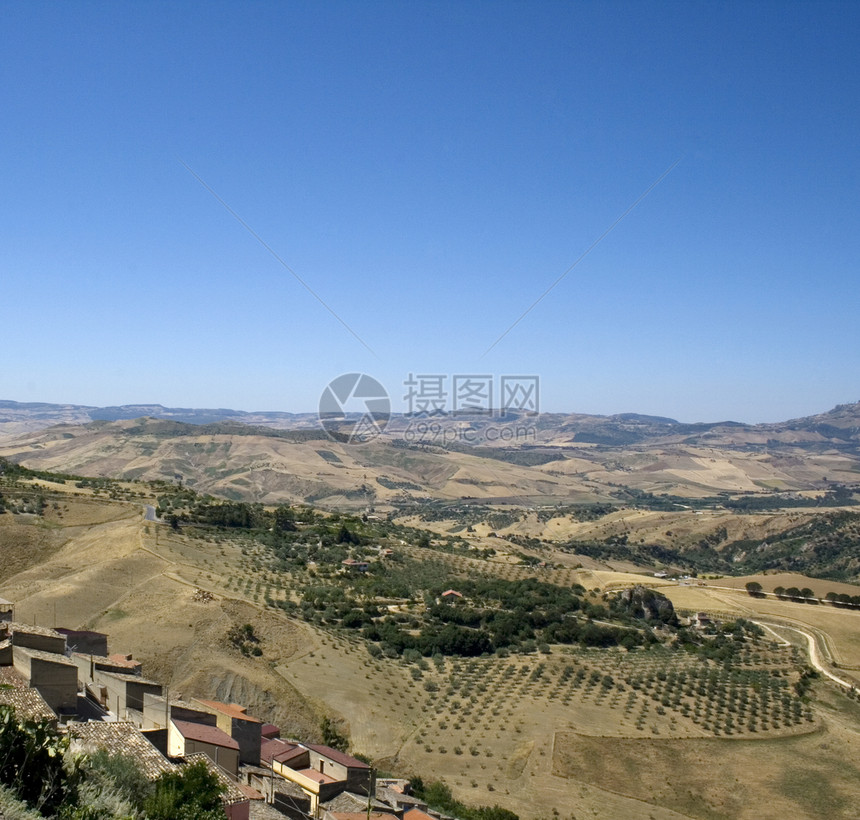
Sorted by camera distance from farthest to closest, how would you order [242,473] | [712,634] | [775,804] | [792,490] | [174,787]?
[792,490], [242,473], [712,634], [775,804], [174,787]

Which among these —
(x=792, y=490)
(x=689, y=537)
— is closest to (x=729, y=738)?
(x=689, y=537)

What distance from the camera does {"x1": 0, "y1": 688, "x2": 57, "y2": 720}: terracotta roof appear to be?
1390 cm

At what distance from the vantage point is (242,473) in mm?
140375

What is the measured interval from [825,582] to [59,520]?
179 feet

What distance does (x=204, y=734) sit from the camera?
690 inches

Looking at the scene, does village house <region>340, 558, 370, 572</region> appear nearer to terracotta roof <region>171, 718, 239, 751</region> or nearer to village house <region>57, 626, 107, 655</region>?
village house <region>57, 626, 107, 655</region>

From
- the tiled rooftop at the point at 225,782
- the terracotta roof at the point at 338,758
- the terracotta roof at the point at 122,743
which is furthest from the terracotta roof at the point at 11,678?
the terracotta roof at the point at 338,758

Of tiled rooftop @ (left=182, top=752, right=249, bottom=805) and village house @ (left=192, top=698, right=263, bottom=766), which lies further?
village house @ (left=192, top=698, right=263, bottom=766)

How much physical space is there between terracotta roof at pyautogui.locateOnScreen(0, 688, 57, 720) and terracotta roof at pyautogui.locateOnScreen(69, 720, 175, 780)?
0.65 metres

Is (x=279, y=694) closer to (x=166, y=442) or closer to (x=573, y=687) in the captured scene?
(x=573, y=687)

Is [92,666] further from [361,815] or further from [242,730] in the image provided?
[361,815]

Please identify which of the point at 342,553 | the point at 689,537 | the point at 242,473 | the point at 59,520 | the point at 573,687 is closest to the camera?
the point at 573,687

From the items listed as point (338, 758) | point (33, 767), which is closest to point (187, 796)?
point (33, 767)

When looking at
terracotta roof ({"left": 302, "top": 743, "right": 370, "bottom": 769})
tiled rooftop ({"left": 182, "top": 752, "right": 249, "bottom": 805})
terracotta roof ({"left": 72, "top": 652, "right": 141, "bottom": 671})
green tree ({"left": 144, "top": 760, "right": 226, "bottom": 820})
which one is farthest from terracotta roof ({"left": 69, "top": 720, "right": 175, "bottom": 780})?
terracotta roof ({"left": 302, "top": 743, "right": 370, "bottom": 769})
